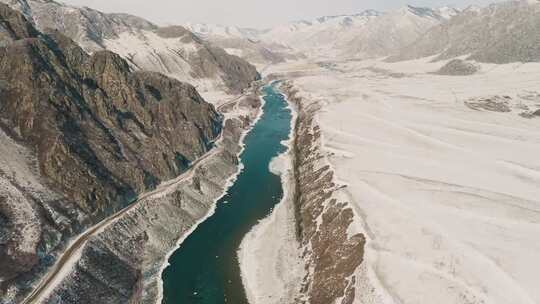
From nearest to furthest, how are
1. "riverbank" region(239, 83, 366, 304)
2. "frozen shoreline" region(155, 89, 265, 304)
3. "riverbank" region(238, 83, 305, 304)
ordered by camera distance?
1. "riverbank" region(239, 83, 366, 304)
2. "riverbank" region(238, 83, 305, 304)
3. "frozen shoreline" region(155, 89, 265, 304)

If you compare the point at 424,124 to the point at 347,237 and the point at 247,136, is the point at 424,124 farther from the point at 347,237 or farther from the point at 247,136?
the point at 347,237

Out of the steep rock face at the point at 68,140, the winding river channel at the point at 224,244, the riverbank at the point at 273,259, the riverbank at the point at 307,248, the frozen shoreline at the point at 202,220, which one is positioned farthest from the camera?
the frozen shoreline at the point at 202,220

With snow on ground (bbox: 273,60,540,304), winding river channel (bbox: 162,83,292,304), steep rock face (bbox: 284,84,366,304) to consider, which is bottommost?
winding river channel (bbox: 162,83,292,304)

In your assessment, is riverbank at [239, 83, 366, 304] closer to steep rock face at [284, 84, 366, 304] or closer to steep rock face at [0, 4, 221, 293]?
steep rock face at [284, 84, 366, 304]

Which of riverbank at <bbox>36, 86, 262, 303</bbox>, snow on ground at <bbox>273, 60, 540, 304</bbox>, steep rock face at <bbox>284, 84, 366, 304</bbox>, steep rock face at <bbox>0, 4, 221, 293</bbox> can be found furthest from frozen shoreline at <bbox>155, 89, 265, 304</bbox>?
snow on ground at <bbox>273, 60, 540, 304</bbox>

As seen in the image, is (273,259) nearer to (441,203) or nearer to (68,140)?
(441,203)

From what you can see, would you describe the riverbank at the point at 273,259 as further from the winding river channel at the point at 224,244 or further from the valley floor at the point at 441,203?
the winding river channel at the point at 224,244

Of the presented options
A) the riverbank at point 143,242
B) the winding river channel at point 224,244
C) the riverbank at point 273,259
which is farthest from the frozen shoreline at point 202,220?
the riverbank at point 273,259

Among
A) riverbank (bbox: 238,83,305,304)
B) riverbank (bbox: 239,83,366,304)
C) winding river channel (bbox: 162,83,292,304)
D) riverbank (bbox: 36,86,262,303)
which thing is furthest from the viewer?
winding river channel (bbox: 162,83,292,304)
